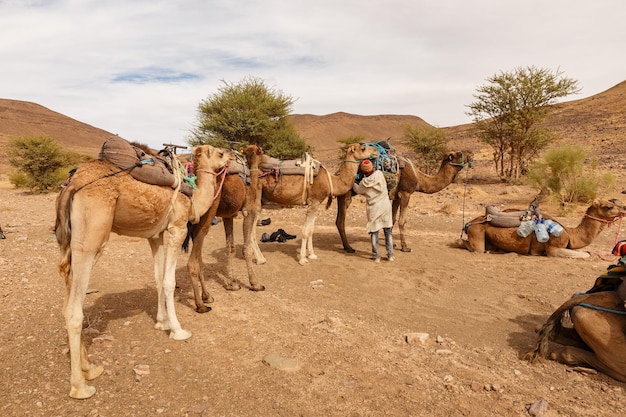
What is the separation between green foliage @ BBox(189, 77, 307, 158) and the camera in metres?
17.5

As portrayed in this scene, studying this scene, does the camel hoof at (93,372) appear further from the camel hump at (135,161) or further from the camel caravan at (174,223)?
the camel hump at (135,161)

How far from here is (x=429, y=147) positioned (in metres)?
23.2

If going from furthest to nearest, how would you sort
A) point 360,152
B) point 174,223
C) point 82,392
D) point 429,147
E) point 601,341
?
point 429,147
point 360,152
point 174,223
point 601,341
point 82,392

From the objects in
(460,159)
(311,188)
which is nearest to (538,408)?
(311,188)

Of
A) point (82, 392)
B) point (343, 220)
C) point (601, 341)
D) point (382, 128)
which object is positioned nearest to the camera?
point (82, 392)

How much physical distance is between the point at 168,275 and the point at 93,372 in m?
1.19

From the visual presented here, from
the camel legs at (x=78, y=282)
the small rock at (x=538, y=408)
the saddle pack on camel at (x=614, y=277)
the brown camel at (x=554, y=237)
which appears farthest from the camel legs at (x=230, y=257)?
the brown camel at (x=554, y=237)

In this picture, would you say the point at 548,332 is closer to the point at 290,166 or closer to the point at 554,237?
the point at 554,237

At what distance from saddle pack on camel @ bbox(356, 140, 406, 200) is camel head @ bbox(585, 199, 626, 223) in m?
3.67

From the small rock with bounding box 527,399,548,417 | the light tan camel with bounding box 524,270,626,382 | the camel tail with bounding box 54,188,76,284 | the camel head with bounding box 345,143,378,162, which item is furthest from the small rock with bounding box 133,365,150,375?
the camel head with bounding box 345,143,378,162

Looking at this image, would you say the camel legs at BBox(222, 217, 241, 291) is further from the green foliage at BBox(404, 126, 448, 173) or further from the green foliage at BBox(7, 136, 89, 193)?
the green foliage at BBox(7, 136, 89, 193)

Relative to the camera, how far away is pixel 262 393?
3.36m

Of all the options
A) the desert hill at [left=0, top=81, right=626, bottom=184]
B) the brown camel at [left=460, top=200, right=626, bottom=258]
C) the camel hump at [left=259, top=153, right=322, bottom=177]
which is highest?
the desert hill at [left=0, top=81, right=626, bottom=184]

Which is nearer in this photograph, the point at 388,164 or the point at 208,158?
the point at 208,158
